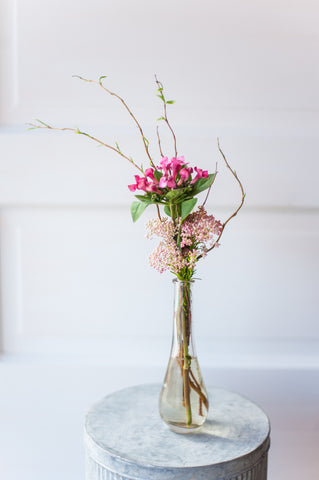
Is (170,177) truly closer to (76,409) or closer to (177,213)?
(177,213)

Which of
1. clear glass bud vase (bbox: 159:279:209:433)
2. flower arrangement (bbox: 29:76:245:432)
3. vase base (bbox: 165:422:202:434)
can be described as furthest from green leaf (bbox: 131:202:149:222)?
vase base (bbox: 165:422:202:434)

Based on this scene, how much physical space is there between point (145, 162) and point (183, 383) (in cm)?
50

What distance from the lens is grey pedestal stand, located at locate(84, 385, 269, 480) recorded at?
2.47 feet

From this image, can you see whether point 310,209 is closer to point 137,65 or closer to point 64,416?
point 137,65

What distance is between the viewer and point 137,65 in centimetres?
106

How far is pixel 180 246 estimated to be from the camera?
0.80m

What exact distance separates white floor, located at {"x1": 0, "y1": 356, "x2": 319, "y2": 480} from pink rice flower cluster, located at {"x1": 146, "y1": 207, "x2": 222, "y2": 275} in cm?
41

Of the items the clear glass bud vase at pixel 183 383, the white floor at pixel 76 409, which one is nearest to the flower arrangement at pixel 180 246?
the clear glass bud vase at pixel 183 383

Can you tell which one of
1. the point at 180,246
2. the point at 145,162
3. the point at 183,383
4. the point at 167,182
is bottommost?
the point at 183,383

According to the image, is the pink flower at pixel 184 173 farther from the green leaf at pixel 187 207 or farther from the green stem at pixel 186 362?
the green stem at pixel 186 362

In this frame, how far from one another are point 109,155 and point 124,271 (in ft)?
0.89

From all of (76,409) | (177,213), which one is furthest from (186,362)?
(76,409)

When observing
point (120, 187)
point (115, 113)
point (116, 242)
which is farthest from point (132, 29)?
point (116, 242)

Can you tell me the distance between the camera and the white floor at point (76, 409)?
110cm
